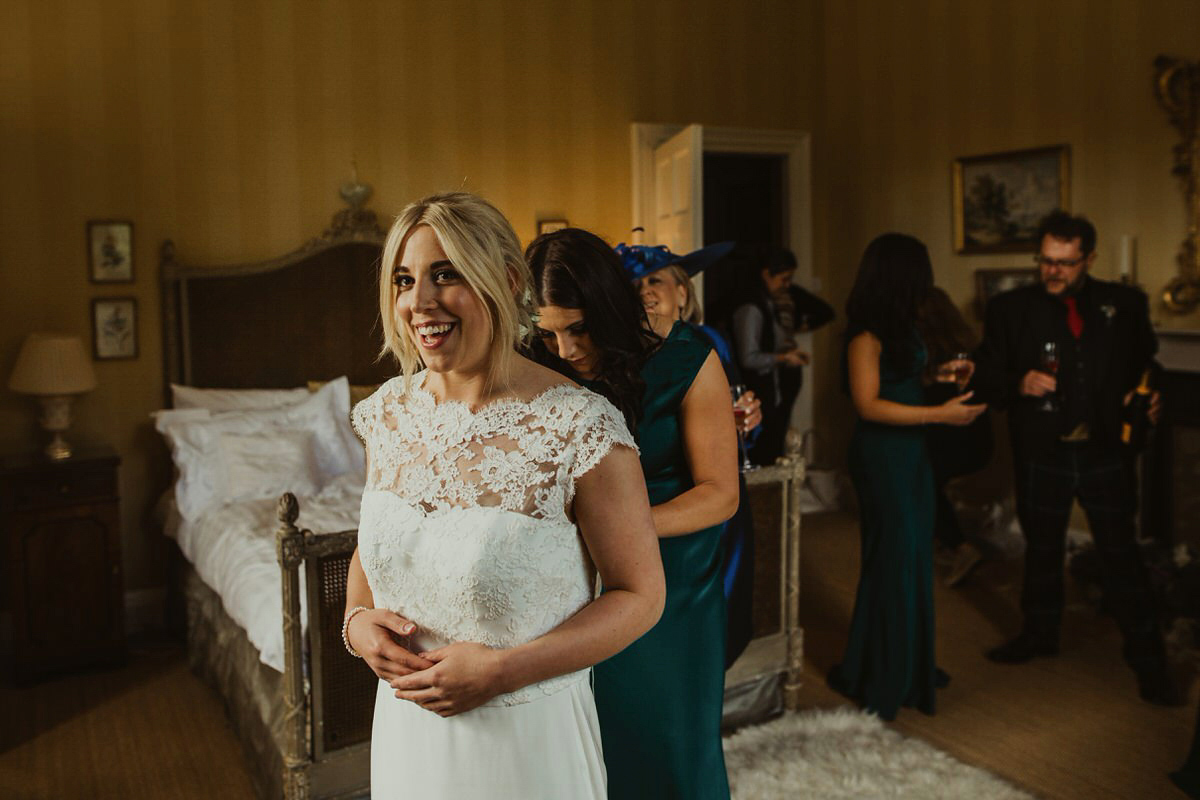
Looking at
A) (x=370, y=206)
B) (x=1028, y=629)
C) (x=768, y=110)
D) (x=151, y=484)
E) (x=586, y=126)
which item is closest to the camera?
(x=1028, y=629)

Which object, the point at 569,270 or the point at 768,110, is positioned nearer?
the point at 569,270

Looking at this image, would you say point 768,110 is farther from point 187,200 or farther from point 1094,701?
point 1094,701

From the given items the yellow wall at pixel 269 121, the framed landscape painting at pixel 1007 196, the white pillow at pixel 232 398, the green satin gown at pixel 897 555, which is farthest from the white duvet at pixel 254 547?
the framed landscape painting at pixel 1007 196

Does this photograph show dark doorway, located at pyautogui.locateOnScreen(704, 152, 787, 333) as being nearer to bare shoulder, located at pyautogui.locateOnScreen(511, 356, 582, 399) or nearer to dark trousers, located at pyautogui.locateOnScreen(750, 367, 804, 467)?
dark trousers, located at pyautogui.locateOnScreen(750, 367, 804, 467)

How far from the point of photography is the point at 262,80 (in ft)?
17.4

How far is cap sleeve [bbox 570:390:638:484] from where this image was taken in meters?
1.39

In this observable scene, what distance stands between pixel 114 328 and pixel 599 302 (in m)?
3.82

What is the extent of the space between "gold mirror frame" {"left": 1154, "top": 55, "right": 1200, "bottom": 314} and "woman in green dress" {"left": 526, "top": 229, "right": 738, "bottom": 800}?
161 inches

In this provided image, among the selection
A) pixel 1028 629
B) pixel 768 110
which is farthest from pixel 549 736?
pixel 768 110

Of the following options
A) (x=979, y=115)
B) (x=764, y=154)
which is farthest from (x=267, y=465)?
(x=979, y=115)

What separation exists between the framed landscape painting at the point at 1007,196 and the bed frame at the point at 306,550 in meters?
3.27

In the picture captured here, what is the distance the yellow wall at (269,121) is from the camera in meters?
4.77

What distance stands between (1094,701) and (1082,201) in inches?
121

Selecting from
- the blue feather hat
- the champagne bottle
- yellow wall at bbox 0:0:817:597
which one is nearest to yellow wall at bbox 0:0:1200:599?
yellow wall at bbox 0:0:817:597
